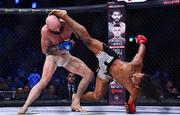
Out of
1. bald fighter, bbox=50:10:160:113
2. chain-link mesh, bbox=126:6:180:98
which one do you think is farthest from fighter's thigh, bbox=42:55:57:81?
chain-link mesh, bbox=126:6:180:98

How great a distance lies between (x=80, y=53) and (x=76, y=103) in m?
1.97

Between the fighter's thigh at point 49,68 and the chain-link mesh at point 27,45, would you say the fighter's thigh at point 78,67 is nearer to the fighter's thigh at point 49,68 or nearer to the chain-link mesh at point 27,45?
the fighter's thigh at point 49,68

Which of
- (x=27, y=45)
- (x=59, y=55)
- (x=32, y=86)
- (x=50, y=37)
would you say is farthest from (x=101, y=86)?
(x=27, y=45)

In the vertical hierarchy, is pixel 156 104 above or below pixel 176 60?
below

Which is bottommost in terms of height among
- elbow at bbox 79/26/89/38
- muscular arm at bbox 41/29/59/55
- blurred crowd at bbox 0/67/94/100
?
blurred crowd at bbox 0/67/94/100

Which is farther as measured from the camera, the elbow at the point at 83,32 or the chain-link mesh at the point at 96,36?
the chain-link mesh at the point at 96,36

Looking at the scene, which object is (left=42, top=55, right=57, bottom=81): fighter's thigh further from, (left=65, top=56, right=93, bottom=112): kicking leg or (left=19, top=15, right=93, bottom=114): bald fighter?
(left=65, top=56, right=93, bottom=112): kicking leg

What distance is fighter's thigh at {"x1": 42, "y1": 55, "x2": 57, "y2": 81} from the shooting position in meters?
2.57

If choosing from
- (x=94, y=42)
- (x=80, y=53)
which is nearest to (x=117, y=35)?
(x=94, y=42)

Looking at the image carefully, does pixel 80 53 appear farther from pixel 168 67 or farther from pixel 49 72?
pixel 49 72

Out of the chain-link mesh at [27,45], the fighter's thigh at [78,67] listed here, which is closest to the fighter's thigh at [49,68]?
the fighter's thigh at [78,67]

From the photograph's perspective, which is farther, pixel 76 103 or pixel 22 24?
pixel 22 24

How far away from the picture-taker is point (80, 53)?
15.0ft

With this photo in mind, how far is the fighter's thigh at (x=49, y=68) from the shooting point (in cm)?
257
